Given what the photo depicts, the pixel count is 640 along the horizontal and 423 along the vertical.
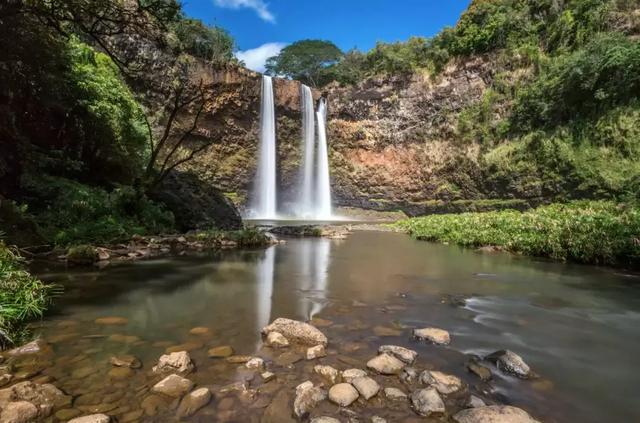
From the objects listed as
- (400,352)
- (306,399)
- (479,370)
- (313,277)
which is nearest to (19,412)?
(306,399)

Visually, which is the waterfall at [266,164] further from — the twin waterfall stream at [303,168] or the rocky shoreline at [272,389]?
the rocky shoreline at [272,389]

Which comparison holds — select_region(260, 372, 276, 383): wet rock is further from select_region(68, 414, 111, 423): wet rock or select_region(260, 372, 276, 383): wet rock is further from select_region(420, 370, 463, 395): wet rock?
select_region(420, 370, 463, 395): wet rock

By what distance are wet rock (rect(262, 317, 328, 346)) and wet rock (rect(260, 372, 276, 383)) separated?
0.77m

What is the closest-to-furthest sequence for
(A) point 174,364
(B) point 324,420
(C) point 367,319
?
(B) point 324,420
(A) point 174,364
(C) point 367,319

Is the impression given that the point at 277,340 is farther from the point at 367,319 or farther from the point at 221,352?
the point at 367,319

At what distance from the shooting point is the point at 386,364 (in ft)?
11.0

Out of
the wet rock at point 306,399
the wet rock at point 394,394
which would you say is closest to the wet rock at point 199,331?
the wet rock at point 306,399

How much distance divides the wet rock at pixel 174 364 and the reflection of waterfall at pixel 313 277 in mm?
1972

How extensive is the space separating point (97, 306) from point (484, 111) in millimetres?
33037

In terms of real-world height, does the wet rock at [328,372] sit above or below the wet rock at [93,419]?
below

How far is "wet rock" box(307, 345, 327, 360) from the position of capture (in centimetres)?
358

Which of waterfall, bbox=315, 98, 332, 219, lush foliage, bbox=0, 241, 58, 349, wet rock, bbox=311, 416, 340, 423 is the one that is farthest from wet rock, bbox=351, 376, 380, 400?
waterfall, bbox=315, 98, 332, 219

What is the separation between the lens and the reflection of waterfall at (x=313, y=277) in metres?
5.47

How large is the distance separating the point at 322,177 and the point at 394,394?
34191 millimetres
